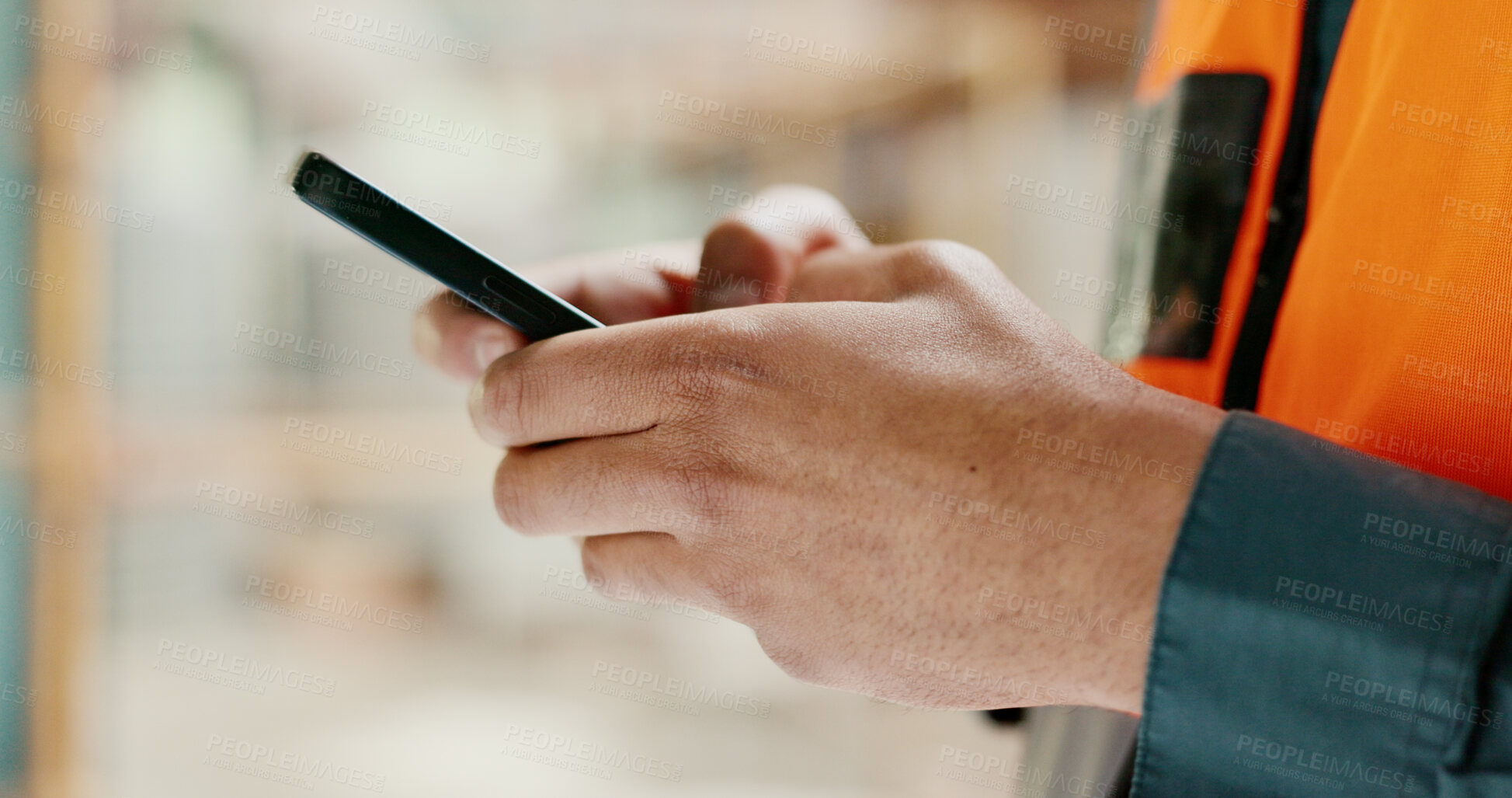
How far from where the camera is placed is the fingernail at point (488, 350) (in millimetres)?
430

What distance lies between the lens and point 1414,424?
34cm

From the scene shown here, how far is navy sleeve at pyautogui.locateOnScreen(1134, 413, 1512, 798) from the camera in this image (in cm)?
26

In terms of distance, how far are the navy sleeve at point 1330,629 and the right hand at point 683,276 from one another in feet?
0.99

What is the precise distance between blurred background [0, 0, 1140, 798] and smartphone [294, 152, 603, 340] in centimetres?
83

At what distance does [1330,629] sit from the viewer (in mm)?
268

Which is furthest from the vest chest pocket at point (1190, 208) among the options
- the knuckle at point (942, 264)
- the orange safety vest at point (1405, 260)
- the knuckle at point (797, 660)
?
the knuckle at point (797, 660)

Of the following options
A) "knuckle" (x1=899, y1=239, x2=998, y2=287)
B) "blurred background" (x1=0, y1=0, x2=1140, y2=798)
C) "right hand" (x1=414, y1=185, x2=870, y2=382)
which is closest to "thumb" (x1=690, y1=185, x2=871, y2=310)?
"right hand" (x1=414, y1=185, x2=870, y2=382)

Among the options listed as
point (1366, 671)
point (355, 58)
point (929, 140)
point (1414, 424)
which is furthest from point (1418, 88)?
point (355, 58)

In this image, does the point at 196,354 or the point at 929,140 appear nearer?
the point at 196,354

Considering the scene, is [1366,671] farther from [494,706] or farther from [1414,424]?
[494,706]

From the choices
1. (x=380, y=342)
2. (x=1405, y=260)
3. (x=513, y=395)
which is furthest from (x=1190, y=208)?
(x=380, y=342)

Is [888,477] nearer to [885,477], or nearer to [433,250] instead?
[885,477]

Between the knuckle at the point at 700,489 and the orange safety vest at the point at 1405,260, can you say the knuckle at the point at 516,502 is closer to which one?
the knuckle at the point at 700,489

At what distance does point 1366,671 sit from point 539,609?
1479mm
